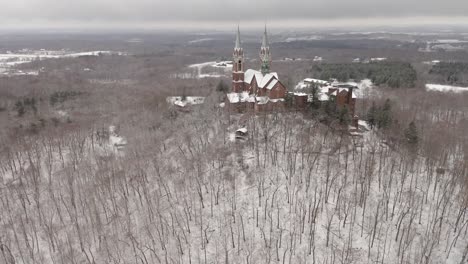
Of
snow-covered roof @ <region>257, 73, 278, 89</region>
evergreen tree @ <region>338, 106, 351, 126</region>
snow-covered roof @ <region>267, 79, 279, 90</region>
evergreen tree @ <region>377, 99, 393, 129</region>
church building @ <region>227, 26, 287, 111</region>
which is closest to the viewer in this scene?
evergreen tree @ <region>338, 106, 351, 126</region>

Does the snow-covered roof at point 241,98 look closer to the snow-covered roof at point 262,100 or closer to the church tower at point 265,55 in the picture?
the snow-covered roof at point 262,100

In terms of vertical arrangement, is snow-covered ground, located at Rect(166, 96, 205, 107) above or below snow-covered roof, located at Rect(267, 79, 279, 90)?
below

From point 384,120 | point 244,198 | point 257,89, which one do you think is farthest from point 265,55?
point 244,198

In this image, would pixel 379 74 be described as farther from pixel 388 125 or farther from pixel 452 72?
pixel 388 125

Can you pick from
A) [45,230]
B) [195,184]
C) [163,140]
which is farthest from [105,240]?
[163,140]

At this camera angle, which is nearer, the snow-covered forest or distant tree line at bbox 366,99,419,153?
the snow-covered forest

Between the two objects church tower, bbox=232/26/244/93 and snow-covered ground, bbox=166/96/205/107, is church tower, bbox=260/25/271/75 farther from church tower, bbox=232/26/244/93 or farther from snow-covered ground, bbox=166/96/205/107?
snow-covered ground, bbox=166/96/205/107

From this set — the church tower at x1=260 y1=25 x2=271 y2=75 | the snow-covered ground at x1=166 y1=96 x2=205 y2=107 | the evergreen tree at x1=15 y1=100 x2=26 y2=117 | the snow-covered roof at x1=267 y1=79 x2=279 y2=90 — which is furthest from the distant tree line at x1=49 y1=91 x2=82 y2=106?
the snow-covered roof at x1=267 y1=79 x2=279 y2=90
